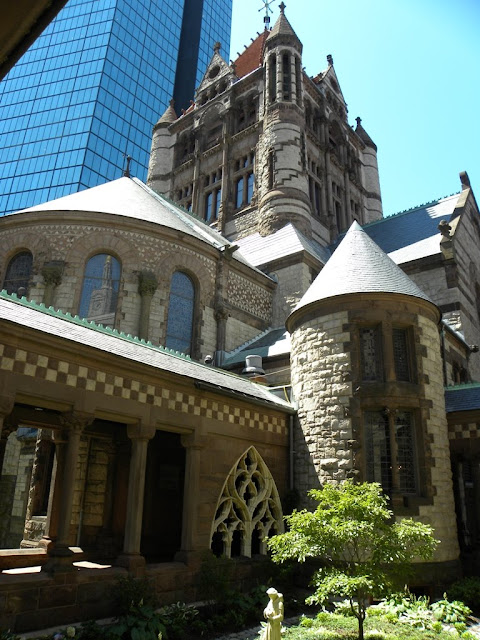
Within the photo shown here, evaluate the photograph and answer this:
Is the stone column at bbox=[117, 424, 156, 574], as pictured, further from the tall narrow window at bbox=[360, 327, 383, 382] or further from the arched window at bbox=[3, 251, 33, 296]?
the arched window at bbox=[3, 251, 33, 296]

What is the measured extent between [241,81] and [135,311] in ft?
98.1

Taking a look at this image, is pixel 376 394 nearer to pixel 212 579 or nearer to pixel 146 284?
pixel 212 579

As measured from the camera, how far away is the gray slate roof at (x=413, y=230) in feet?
88.8

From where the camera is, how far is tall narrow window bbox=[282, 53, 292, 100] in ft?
123

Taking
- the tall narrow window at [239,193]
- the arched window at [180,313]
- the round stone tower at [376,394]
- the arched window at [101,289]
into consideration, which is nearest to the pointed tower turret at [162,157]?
the tall narrow window at [239,193]

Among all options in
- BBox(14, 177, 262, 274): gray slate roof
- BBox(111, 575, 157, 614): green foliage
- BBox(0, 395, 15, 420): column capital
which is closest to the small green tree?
BBox(111, 575, 157, 614): green foliage

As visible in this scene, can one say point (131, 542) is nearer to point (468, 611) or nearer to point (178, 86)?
point (468, 611)

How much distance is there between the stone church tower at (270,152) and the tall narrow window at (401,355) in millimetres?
19823

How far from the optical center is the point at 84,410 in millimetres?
9664

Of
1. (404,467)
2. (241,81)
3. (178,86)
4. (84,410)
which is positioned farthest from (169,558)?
(178,86)

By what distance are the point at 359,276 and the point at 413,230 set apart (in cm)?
1770

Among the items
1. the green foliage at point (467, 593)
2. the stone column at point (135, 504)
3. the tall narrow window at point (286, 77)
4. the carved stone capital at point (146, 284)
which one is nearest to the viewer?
the stone column at point (135, 504)

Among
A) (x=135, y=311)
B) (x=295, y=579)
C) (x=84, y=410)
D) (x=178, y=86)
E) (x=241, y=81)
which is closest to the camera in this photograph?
(x=84, y=410)

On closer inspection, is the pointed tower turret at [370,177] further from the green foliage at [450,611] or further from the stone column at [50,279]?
the green foliage at [450,611]
